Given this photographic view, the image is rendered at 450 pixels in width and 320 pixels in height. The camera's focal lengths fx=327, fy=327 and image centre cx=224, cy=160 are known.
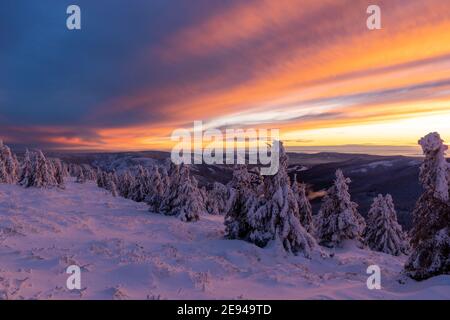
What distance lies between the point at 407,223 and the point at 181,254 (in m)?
100

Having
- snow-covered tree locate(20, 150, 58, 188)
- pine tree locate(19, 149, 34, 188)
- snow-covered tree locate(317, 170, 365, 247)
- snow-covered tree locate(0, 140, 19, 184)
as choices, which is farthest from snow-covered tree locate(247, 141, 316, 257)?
snow-covered tree locate(0, 140, 19, 184)

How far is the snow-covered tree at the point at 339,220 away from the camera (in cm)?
2708

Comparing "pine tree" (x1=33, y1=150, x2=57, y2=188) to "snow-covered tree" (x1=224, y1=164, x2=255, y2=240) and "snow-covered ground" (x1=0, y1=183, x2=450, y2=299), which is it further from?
"snow-covered tree" (x1=224, y1=164, x2=255, y2=240)

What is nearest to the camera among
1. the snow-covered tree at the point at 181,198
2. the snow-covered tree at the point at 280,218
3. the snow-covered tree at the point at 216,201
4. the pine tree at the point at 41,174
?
the snow-covered tree at the point at 280,218

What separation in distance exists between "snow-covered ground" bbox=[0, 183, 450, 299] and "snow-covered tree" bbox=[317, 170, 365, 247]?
9602 millimetres

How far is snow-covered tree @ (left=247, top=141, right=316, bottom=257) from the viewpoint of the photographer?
58.6 feet

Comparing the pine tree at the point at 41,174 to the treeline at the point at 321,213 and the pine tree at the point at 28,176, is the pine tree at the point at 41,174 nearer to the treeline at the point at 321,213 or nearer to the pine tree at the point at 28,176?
the treeline at the point at 321,213

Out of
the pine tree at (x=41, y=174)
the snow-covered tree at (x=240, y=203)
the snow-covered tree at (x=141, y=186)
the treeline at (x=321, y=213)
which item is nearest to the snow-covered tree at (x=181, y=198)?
the treeline at (x=321, y=213)

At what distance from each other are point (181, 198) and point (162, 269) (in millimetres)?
19021

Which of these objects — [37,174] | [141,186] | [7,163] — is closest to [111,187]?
[141,186]

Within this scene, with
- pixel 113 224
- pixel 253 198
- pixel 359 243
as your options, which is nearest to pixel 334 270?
pixel 253 198

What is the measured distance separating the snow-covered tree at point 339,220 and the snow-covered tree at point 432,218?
1390 centimetres
